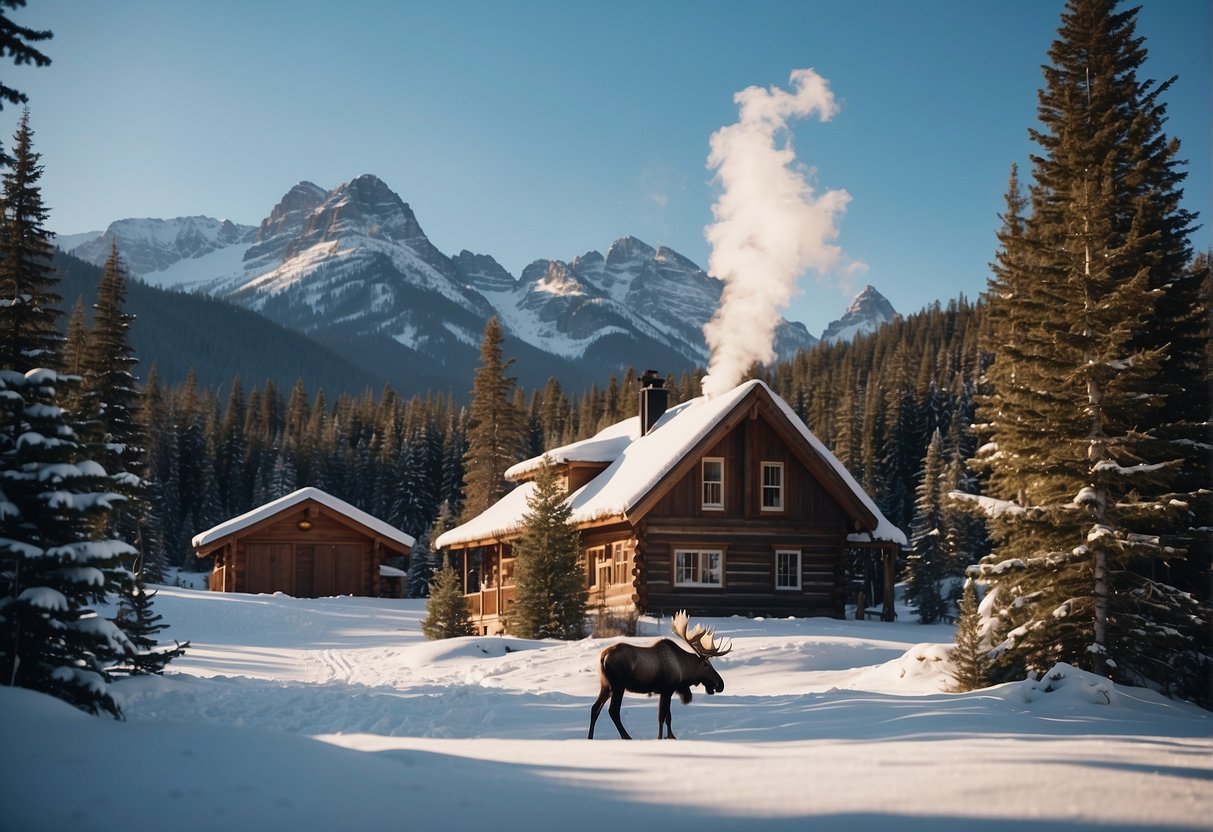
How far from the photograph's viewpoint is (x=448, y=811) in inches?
309

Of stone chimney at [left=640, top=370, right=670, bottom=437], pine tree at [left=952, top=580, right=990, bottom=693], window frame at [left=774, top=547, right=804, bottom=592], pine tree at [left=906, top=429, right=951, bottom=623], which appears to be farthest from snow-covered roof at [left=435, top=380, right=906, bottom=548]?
pine tree at [left=906, top=429, right=951, bottom=623]

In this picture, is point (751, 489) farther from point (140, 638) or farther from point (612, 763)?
point (612, 763)

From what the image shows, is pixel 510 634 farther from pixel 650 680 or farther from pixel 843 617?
pixel 650 680

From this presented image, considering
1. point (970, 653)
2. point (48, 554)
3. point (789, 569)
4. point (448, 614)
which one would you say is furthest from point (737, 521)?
point (48, 554)

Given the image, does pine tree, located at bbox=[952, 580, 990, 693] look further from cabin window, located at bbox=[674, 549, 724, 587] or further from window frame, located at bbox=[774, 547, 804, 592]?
window frame, located at bbox=[774, 547, 804, 592]

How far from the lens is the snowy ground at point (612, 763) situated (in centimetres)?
780

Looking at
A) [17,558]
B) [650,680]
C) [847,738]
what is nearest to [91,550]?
[17,558]

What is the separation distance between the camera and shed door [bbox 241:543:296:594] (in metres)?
49.5

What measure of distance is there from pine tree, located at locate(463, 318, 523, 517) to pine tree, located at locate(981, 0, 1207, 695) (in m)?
39.7

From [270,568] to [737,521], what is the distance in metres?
25.8

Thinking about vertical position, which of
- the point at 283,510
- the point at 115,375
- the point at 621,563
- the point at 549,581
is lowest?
the point at 549,581

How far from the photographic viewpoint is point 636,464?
3478 centimetres

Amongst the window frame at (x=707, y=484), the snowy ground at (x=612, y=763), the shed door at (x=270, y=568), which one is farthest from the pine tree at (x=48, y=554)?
the shed door at (x=270, y=568)

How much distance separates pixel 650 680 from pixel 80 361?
3257cm
